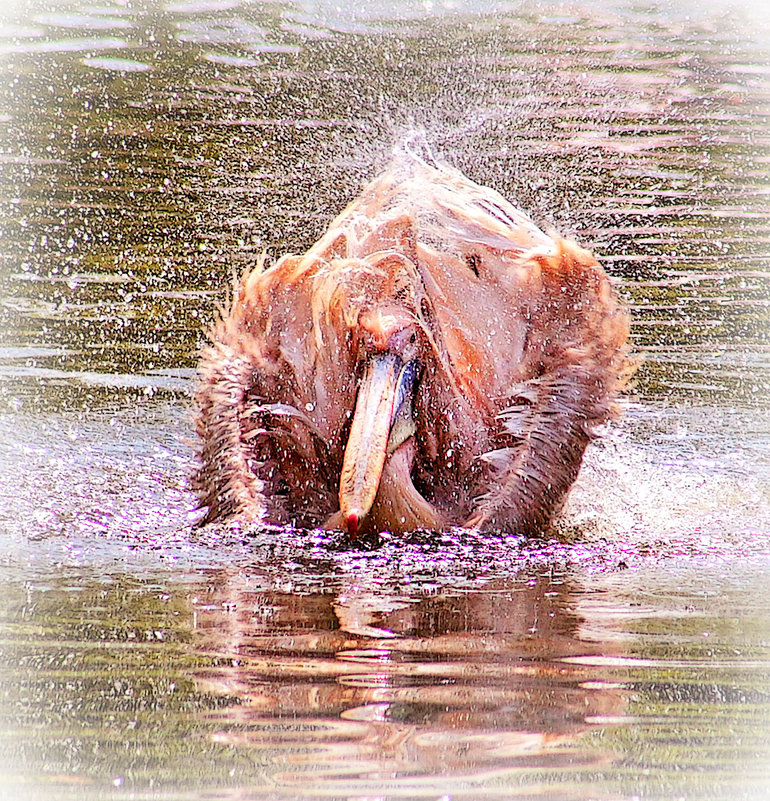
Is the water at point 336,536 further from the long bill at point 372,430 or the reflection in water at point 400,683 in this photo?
the long bill at point 372,430

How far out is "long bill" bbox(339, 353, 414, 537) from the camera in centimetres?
417

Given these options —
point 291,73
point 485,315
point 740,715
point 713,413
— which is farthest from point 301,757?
point 291,73

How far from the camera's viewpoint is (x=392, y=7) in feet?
39.6

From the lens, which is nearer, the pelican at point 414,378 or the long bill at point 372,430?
the long bill at point 372,430

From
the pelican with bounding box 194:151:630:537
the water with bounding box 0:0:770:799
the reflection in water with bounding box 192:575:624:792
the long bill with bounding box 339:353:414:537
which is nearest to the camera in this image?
the reflection in water with bounding box 192:575:624:792

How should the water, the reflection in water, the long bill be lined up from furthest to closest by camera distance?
the long bill, the water, the reflection in water

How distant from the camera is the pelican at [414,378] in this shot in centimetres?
459

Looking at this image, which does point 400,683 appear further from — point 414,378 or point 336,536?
point 414,378

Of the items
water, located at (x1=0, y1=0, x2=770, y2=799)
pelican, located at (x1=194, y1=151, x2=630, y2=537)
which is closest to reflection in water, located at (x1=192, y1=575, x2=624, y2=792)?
water, located at (x1=0, y1=0, x2=770, y2=799)

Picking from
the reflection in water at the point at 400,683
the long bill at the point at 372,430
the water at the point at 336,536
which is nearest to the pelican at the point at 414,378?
the long bill at the point at 372,430

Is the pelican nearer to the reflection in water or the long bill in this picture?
the long bill

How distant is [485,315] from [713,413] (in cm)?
266

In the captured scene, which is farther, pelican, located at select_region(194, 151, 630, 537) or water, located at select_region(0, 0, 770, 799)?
pelican, located at select_region(194, 151, 630, 537)

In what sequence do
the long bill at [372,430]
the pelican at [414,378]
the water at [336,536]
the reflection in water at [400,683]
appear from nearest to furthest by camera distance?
1. the reflection in water at [400,683]
2. the water at [336,536]
3. the long bill at [372,430]
4. the pelican at [414,378]
